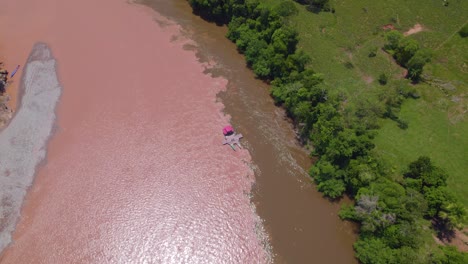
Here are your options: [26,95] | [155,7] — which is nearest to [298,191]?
[26,95]

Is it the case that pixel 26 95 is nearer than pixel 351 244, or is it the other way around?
pixel 351 244

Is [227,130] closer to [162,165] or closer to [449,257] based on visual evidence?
[162,165]

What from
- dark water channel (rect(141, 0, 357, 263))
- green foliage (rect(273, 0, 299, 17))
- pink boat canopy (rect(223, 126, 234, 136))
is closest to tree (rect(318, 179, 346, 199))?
dark water channel (rect(141, 0, 357, 263))

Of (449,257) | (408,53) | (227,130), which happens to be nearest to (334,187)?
(449,257)

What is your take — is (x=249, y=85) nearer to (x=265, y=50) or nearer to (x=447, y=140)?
(x=265, y=50)

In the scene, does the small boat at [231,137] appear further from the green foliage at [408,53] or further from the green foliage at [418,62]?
the green foliage at [408,53]
